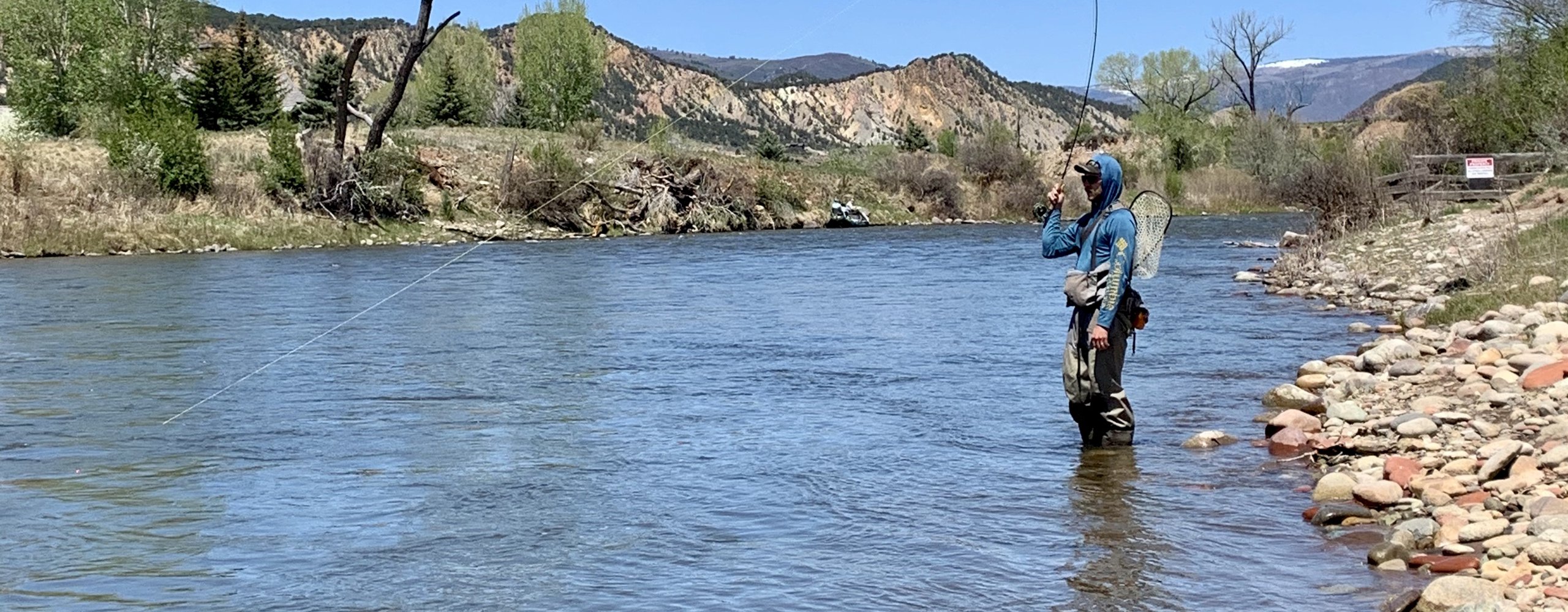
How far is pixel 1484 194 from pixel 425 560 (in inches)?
1039

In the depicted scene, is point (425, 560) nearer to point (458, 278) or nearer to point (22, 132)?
point (458, 278)

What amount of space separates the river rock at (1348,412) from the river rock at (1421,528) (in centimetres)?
274

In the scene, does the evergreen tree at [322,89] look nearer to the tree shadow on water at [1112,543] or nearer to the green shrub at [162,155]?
A: the green shrub at [162,155]

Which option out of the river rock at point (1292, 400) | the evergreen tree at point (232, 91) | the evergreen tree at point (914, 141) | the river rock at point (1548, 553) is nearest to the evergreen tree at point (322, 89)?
the evergreen tree at point (232, 91)

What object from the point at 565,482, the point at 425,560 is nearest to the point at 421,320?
the point at 565,482

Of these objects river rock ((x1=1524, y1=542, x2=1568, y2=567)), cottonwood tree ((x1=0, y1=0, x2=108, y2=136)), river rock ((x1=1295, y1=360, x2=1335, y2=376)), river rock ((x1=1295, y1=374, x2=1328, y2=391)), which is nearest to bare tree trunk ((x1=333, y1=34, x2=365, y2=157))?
cottonwood tree ((x1=0, y1=0, x2=108, y2=136))

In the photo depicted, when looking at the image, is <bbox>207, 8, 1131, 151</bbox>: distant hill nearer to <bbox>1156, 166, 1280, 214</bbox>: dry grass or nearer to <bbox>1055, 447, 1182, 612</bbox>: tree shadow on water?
<bbox>1156, 166, 1280, 214</bbox>: dry grass

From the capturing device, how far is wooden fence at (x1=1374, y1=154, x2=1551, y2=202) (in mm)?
28703

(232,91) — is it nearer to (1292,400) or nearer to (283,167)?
(283,167)

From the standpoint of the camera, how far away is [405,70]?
37.9 m

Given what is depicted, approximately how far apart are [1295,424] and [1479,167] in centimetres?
2188

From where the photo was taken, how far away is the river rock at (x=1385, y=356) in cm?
1180

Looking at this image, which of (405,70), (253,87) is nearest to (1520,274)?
(405,70)

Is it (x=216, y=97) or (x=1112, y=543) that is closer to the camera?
(x=1112, y=543)
